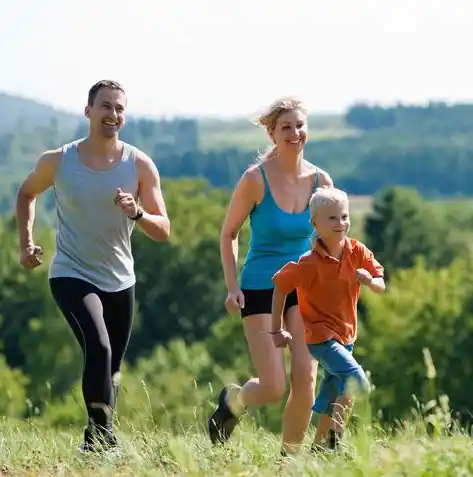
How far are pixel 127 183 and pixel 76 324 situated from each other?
2.68 ft

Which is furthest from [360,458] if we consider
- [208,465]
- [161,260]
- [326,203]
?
[161,260]

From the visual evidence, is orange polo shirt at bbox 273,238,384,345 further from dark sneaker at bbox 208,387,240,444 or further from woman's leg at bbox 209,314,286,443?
dark sneaker at bbox 208,387,240,444

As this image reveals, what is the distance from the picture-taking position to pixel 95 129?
8.83 metres

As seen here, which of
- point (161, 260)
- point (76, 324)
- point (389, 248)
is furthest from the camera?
point (389, 248)

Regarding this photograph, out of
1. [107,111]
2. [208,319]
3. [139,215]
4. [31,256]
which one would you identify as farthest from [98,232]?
[208,319]

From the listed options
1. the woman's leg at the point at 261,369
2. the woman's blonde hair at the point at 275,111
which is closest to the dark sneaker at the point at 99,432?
the woman's leg at the point at 261,369

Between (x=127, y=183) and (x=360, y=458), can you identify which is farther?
(x=127, y=183)

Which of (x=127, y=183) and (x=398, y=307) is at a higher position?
(x=127, y=183)

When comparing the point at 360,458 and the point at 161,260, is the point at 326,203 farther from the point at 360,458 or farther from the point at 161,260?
the point at 161,260

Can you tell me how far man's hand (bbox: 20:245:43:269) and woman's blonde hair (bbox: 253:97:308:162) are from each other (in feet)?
4.39

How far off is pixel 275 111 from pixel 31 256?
1.56 meters

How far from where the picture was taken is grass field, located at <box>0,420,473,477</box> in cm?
625

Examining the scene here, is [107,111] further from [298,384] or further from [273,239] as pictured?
[298,384]

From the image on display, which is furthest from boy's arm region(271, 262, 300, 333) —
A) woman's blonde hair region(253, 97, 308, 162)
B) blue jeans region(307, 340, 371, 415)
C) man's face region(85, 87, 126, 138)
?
man's face region(85, 87, 126, 138)
